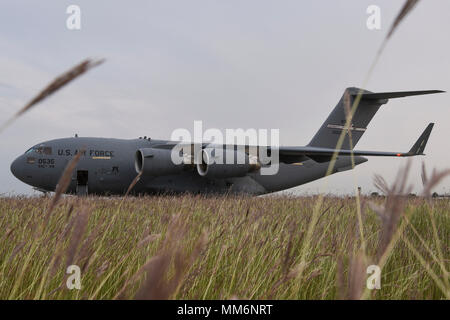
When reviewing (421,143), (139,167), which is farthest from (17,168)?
(421,143)

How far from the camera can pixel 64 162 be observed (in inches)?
457

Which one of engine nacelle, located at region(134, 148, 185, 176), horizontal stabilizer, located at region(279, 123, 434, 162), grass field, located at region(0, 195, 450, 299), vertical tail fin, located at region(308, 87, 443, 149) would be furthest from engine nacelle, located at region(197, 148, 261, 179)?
grass field, located at region(0, 195, 450, 299)

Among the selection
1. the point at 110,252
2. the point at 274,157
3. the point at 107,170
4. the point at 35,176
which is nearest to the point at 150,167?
the point at 107,170

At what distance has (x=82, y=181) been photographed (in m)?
11.8

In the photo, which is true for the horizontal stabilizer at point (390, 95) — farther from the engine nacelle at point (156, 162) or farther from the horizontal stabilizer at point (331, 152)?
the engine nacelle at point (156, 162)

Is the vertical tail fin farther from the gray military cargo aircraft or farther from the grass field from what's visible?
the grass field

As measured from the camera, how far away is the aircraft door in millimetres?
11659

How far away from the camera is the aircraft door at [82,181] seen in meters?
11.7

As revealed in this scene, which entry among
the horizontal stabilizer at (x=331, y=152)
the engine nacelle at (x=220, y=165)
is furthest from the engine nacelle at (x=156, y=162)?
the horizontal stabilizer at (x=331, y=152)

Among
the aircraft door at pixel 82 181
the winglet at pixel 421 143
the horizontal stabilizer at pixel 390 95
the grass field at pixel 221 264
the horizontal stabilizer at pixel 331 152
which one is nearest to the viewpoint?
the grass field at pixel 221 264

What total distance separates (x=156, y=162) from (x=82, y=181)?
225 centimetres

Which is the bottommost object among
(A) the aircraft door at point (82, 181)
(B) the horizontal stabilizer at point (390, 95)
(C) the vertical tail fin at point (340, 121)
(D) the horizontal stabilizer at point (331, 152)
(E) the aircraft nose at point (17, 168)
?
(A) the aircraft door at point (82, 181)

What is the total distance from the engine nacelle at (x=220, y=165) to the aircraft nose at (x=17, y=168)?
510 centimetres
